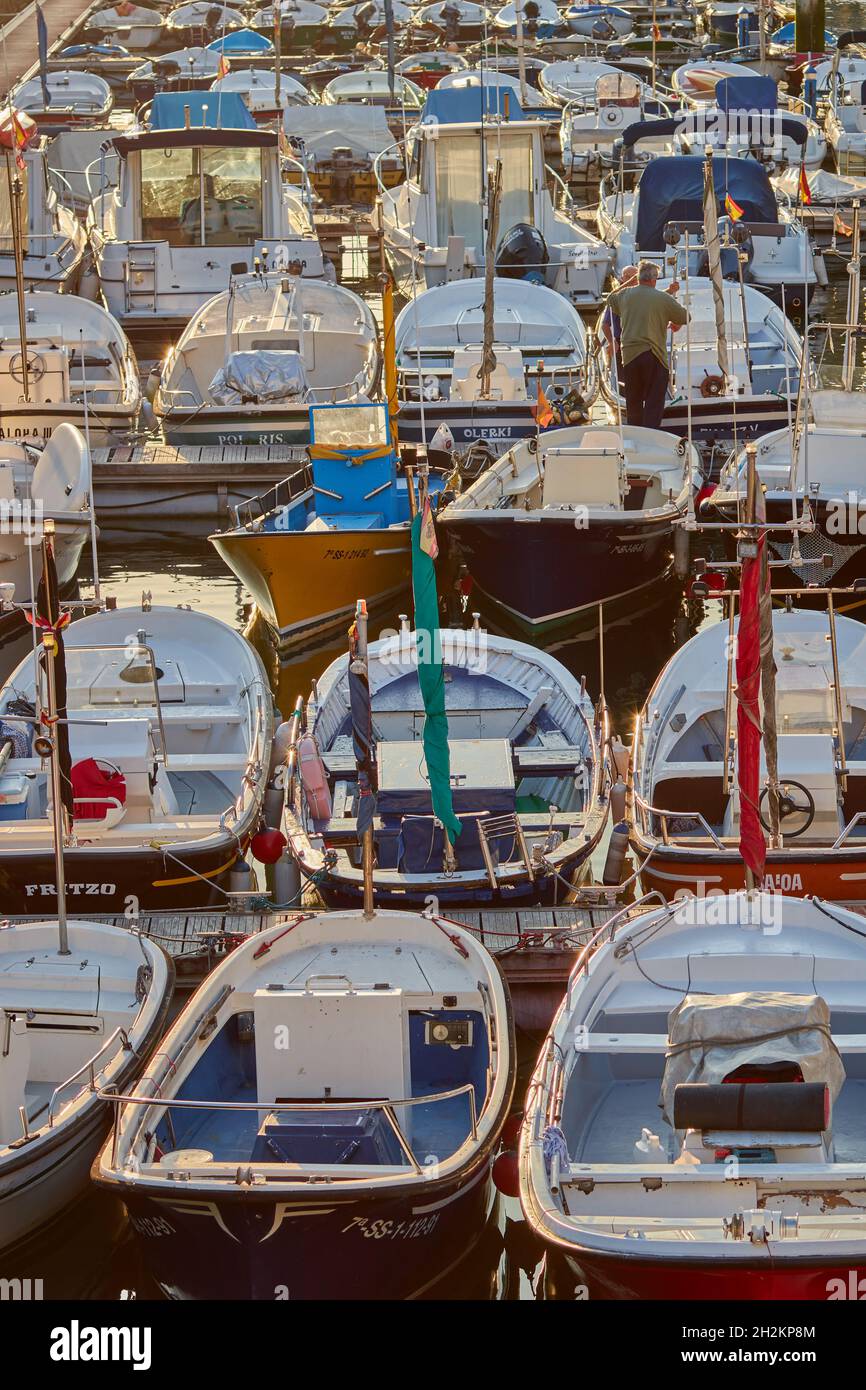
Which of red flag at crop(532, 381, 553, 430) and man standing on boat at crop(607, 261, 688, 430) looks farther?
red flag at crop(532, 381, 553, 430)

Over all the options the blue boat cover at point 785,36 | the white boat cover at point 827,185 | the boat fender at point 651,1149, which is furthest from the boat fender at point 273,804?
the blue boat cover at point 785,36

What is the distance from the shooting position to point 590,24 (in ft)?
158

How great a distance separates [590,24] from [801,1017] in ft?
136

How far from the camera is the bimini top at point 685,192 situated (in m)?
28.1

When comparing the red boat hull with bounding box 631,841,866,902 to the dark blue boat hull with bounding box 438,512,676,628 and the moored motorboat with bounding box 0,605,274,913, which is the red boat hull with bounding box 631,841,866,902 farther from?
the dark blue boat hull with bounding box 438,512,676,628

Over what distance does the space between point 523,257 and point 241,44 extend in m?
19.7

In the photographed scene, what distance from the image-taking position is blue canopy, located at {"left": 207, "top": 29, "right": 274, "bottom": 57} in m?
44.5

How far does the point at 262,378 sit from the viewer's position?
75.9 ft

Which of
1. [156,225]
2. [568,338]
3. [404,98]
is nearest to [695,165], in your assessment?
[568,338]

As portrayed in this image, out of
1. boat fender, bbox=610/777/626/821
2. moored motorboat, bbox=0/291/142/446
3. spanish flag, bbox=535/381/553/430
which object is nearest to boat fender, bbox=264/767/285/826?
boat fender, bbox=610/777/626/821

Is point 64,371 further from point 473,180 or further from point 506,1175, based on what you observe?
point 506,1175

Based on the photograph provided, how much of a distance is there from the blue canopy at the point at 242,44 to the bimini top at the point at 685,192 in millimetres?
18608

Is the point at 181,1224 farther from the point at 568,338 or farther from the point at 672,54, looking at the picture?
the point at 672,54

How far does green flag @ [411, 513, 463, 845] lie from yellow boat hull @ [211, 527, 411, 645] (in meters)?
5.77
